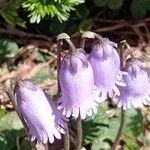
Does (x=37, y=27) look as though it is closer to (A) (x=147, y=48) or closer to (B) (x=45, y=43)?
(B) (x=45, y=43)

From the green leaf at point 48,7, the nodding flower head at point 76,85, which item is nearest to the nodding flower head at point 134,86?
the nodding flower head at point 76,85

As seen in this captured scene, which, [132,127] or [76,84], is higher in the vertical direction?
[76,84]

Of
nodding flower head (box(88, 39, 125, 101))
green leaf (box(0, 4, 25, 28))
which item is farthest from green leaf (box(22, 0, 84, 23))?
nodding flower head (box(88, 39, 125, 101))

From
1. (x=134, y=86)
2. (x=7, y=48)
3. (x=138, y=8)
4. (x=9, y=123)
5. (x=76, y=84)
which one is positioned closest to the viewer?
(x=76, y=84)

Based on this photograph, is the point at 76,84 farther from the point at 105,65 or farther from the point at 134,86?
the point at 134,86

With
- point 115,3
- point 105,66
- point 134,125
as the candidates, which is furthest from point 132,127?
point 105,66

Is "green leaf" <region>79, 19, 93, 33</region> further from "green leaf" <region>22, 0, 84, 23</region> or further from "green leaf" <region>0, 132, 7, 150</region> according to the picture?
"green leaf" <region>0, 132, 7, 150</region>

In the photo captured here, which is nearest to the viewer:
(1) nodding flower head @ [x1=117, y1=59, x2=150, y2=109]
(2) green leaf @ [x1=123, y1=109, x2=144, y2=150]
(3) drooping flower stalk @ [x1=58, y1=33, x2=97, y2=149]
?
(3) drooping flower stalk @ [x1=58, y1=33, x2=97, y2=149]
